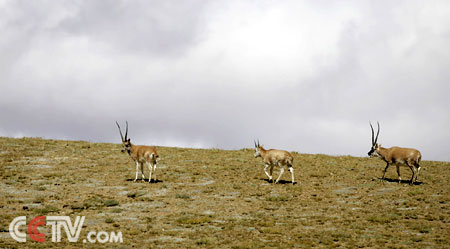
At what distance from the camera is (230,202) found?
25.6 meters

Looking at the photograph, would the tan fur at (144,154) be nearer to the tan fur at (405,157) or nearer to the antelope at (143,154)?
the antelope at (143,154)

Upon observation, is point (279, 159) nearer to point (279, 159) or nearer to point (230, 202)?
Answer: point (279, 159)

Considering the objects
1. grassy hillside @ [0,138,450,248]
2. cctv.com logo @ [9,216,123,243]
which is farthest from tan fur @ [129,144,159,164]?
cctv.com logo @ [9,216,123,243]

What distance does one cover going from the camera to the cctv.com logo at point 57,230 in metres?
18.3

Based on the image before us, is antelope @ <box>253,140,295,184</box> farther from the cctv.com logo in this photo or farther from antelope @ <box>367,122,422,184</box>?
the cctv.com logo

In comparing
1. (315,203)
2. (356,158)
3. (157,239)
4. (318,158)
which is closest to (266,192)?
(315,203)

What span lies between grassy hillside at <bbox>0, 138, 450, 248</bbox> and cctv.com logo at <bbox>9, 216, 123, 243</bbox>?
34cm

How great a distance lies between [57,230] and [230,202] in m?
10.0

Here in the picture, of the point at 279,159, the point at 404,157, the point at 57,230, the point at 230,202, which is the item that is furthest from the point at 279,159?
the point at 57,230

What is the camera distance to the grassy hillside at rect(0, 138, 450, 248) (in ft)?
60.1

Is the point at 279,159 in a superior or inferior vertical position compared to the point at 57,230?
superior

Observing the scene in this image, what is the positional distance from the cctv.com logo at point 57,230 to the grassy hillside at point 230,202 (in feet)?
1.13

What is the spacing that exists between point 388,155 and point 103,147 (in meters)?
32.4

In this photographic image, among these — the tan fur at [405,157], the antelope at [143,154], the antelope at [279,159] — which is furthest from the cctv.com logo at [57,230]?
the tan fur at [405,157]
